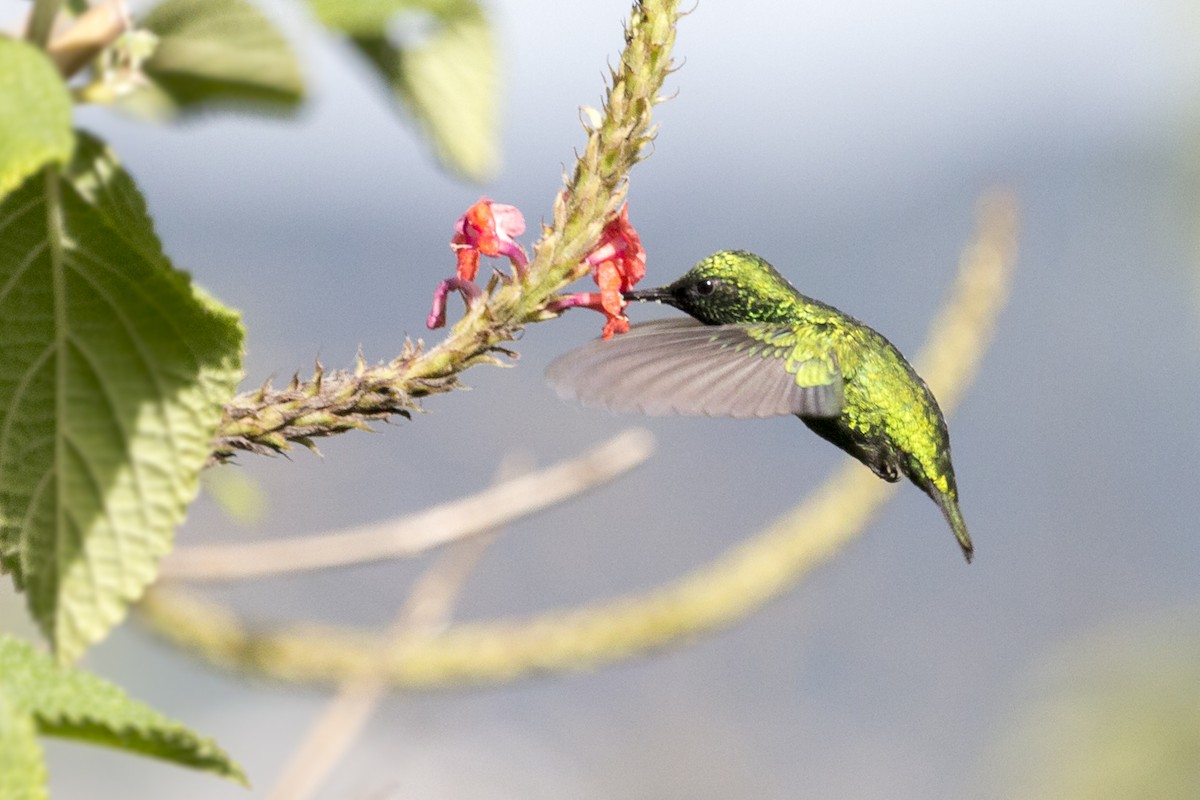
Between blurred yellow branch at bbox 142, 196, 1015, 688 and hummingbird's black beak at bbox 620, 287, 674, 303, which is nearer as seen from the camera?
hummingbird's black beak at bbox 620, 287, 674, 303

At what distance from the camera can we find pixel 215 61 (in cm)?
205

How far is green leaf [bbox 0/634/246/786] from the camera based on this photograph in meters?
1.16

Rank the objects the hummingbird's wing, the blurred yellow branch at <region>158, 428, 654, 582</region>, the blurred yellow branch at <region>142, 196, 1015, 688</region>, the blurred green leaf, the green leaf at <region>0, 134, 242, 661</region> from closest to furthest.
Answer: the green leaf at <region>0, 134, 242, 661</region>, the hummingbird's wing, the blurred yellow branch at <region>158, 428, 654, 582</region>, the blurred green leaf, the blurred yellow branch at <region>142, 196, 1015, 688</region>

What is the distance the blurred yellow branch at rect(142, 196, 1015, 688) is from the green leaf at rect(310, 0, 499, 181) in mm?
1170

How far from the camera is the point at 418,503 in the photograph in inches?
2653

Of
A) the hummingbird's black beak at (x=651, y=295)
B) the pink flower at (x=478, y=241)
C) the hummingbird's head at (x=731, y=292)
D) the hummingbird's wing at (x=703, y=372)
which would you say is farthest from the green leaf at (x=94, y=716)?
Answer: the hummingbird's head at (x=731, y=292)

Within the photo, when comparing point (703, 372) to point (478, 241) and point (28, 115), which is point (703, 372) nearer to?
point (478, 241)

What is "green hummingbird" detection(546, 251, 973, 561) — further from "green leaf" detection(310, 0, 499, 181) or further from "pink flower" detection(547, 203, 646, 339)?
"green leaf" detection(310, 0, 499, 181)

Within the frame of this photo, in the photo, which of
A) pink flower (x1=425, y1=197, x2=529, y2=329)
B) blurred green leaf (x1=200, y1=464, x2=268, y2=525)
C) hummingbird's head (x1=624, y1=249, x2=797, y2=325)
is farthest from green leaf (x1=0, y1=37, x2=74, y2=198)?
blurred green leaf (x1=200, y1=464, x2=268, y2=525)

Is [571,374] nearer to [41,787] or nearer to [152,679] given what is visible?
[41,787]

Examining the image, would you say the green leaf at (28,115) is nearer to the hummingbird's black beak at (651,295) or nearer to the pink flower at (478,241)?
the pink flower at (478,241)

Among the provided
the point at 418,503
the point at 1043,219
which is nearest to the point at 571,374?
the point at 418,503

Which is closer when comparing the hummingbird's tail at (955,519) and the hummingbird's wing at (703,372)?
the hummingbird's wing at (703,372)

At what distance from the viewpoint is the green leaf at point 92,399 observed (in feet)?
4.23
